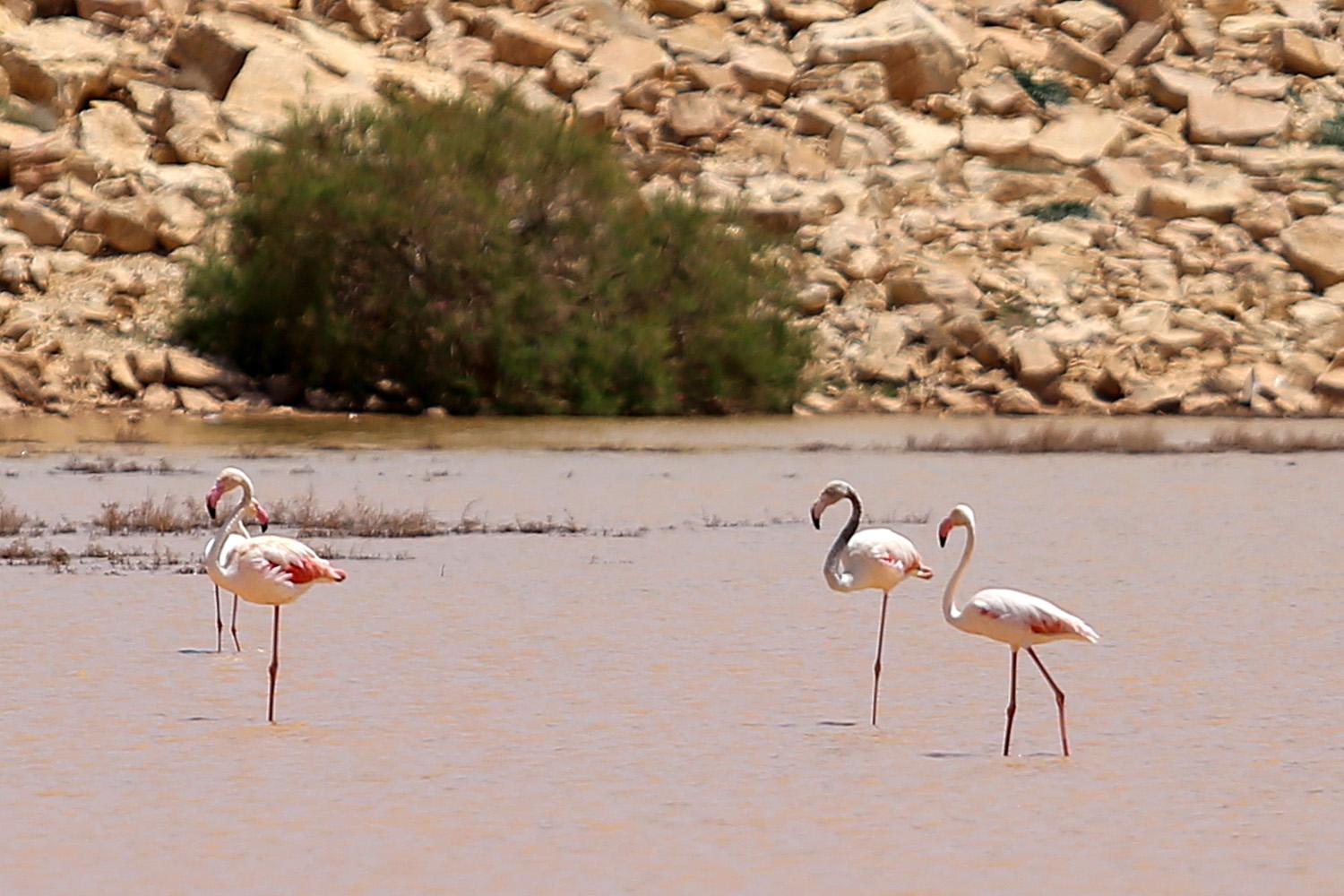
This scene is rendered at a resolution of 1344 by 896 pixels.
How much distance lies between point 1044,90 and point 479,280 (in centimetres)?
2053

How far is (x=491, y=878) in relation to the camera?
666 centimetres

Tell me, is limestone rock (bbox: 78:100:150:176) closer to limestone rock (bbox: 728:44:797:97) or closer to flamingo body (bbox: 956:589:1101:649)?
limestone rock (bbox: 728:44:797:97)

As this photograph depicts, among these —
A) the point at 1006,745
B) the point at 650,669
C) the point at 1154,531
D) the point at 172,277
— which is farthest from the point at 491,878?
the point at 172,277

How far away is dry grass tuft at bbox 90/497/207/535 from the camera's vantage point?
57.6 feet

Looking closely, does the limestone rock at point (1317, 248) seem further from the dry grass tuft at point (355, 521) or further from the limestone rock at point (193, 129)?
the dry grass tuft at point (355, 521)

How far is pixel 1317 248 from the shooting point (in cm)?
4544

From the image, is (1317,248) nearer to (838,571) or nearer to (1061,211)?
(1061,211)

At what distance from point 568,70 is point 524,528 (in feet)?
101

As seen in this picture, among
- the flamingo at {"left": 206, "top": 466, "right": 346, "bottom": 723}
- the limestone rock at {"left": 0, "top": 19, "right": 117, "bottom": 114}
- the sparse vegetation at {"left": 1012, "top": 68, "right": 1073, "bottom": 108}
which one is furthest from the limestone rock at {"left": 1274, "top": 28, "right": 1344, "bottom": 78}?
the flamingo at {"left": 206, "top": 466, "right": 346, "bottom": 723}

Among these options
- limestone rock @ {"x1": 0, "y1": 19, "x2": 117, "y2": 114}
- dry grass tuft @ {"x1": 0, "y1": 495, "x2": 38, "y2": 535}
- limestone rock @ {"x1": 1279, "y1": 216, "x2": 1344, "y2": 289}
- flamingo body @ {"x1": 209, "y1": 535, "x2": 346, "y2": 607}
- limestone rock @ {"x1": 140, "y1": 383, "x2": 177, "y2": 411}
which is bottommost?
dry grass tuft @ {"x1": 0, "y1": 495, "x2": 38, "y2": 535}

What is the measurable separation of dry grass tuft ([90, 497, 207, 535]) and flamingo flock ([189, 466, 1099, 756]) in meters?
6.91

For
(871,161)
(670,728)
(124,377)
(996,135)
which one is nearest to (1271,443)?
(124,377)

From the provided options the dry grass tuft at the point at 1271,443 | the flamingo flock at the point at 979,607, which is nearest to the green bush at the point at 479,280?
the dry grass tuft at the point at 1271,443

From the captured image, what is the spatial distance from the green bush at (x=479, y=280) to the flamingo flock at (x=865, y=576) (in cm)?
2455
